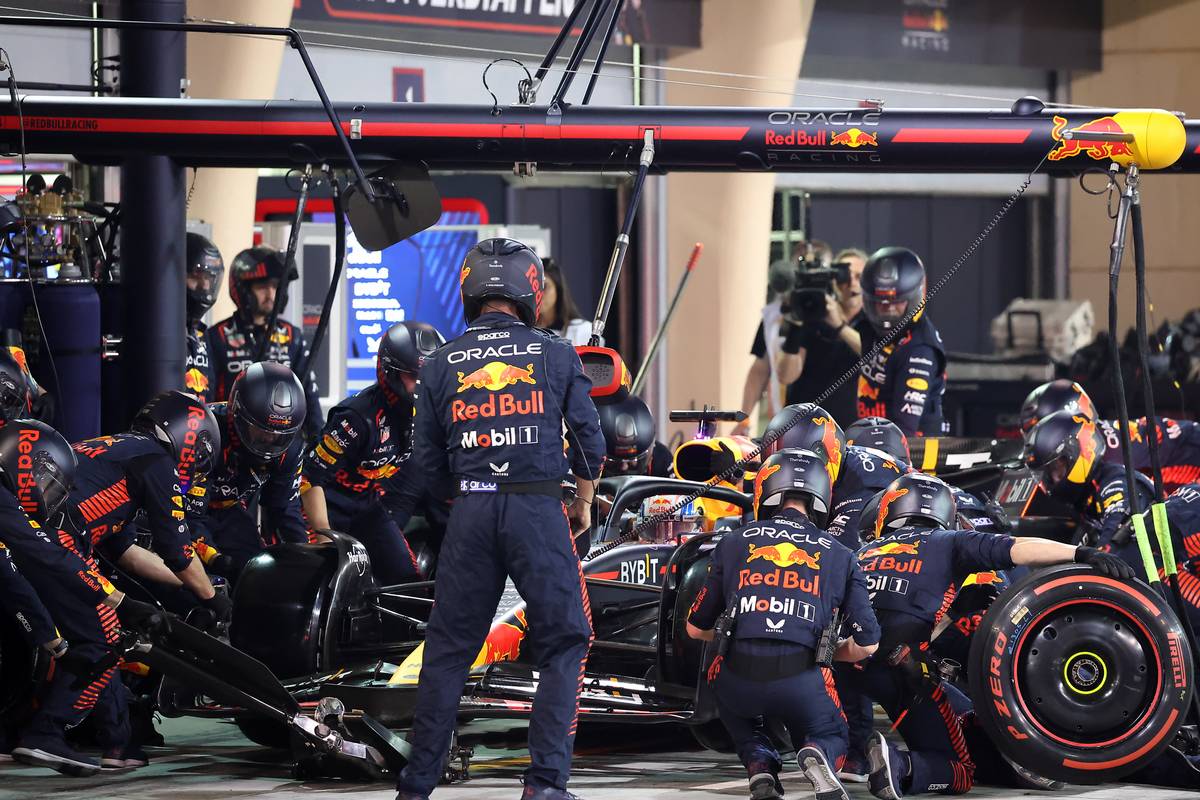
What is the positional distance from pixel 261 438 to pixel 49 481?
127 cm

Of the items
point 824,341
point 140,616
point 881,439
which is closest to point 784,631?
point 881,439

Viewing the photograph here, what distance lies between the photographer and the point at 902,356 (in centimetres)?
1012

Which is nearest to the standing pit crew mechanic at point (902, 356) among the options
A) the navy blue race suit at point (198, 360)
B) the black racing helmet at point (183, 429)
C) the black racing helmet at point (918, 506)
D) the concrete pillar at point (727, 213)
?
the black racing helmet at point (918, 506)

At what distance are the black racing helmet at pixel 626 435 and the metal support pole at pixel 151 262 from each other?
2154 mm

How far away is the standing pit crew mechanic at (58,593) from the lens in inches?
284

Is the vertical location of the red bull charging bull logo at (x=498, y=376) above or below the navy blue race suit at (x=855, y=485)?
above

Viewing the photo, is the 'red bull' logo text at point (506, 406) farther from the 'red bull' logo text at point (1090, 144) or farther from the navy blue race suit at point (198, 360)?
the navy blue race suit at point (198, 360)

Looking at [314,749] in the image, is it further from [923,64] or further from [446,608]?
[923,64]

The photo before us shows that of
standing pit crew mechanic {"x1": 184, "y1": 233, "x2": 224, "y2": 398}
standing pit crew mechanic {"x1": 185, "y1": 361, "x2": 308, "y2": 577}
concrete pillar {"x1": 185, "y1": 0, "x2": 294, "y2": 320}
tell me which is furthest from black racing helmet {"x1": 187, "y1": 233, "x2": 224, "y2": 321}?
concrete pillar {"x1": 185, "y1": 0, "x2": 294, "y2": 320}

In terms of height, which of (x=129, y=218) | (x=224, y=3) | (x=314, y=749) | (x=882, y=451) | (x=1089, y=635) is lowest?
(x=314, y=749)

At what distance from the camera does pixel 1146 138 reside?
7.88 metres

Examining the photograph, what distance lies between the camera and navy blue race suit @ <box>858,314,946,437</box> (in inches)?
397

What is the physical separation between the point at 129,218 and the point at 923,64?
1239 centimetres

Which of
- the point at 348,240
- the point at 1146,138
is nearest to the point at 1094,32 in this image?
the point at 348,240
